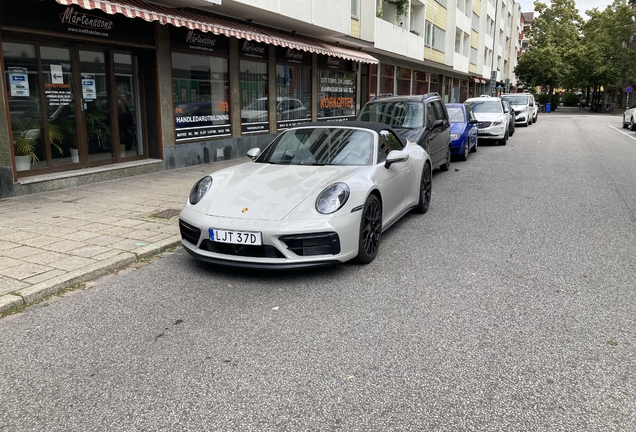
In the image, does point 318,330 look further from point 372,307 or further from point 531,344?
point 531,344

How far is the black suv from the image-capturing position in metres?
9.77

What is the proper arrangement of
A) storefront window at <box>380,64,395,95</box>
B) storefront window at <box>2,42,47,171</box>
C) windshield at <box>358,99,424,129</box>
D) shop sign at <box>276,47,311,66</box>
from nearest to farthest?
1. storefront window at <box>2,42,47,171</box>
2. windshield at <box>358,99,424,129</box>
3. shop sign at <box>276,47,311,66</box>
4. storefront window at <box>380,64,395,95</box>

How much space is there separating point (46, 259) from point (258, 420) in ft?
11.6

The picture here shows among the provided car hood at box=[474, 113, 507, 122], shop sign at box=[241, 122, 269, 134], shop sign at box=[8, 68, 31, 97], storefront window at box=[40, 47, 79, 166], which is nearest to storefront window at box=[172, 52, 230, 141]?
shop sign at box=[241, 122, 269, 134]

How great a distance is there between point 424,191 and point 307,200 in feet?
10.6

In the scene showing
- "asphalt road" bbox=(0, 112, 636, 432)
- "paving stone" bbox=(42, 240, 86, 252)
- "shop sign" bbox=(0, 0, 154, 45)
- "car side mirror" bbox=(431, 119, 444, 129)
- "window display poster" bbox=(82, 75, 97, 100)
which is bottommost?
"asphalt road" bbox=(0, 112, 636, 432)

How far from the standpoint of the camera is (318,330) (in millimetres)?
3652

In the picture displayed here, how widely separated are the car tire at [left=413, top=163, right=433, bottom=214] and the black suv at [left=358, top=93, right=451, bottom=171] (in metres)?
2.03

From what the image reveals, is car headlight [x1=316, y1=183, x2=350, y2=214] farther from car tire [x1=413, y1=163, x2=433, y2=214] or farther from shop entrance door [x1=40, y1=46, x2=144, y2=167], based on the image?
shop entrance door [x1=40, y1=46, x2=144, y2=167]

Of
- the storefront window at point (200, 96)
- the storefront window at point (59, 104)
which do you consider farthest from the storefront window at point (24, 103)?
the storefront window at point (200, 96)

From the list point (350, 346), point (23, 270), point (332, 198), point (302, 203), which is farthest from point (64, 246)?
point (350, 346)

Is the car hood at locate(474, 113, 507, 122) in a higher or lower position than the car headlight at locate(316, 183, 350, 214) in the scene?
higher

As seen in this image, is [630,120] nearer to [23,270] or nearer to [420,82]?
[420,82]

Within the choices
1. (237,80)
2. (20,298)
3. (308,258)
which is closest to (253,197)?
(308,258)
